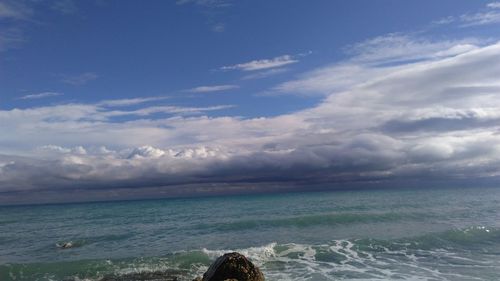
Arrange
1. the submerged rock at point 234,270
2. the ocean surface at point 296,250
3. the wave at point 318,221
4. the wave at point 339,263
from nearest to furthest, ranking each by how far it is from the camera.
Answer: the submerged rock at point 234,270 → the wave at point 339,263 → the ocean surface at point 296,250 → the wave at point 318,221

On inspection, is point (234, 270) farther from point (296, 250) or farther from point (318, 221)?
point (318, 221)

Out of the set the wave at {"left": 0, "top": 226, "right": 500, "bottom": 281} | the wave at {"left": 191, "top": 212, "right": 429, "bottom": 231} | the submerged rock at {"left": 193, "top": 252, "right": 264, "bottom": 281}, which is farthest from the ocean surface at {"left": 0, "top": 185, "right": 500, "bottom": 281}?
the submerged rock at {"left": 193, "top": 252, "right": 264, "bottom": 281}

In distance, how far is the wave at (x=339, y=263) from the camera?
2062 cm

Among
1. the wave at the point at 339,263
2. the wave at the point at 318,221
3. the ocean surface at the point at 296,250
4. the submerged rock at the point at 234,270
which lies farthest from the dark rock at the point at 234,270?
the wave at the point at 318,221

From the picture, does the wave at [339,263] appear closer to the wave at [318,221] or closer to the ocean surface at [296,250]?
the ocean surface at [296,250]

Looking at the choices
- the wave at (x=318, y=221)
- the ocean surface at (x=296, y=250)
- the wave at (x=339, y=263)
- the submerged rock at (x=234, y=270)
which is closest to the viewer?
the submerged rock at (x=234, y=270)

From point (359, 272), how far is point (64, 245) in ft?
79.2

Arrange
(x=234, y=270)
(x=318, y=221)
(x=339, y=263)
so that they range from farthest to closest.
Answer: (x=318, y=221), (x=339, y=263), (x=234, y=270)

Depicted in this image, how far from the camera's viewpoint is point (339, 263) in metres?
23.4

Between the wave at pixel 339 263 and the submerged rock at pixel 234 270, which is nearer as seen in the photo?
the submerged rock at pixel 234 270

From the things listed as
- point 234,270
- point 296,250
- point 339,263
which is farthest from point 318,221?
point 234,270

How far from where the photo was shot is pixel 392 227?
3709cm

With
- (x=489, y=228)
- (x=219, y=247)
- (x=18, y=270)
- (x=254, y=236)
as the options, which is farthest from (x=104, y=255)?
(x=489, y=228)

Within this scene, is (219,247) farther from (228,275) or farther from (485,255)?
(485,255)
